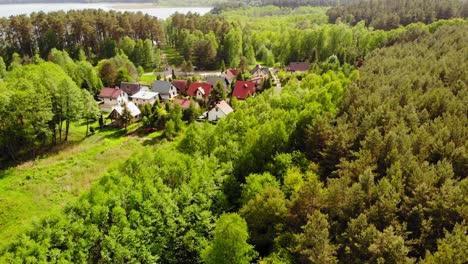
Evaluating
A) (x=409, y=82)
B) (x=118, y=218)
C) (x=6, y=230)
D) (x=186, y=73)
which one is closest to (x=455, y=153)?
(x=409, y=82)

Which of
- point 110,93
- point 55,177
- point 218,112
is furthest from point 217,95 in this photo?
point 55,177

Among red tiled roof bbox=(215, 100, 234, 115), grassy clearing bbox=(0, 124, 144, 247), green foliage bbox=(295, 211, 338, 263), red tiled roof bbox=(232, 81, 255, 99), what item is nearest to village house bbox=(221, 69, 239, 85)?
red tiled roof bbox=(232, 81, 255, 99)

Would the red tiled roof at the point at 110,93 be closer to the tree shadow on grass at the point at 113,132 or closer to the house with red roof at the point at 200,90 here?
the tree shadow on grass at the point at 113,132

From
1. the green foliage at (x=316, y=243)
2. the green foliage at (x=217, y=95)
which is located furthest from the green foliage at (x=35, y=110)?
the green foliage at (x=316, y=243)

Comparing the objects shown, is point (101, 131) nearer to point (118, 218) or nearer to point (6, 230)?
point (6, 230)

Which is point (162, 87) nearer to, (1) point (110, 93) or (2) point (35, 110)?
(1) point (110, 93)

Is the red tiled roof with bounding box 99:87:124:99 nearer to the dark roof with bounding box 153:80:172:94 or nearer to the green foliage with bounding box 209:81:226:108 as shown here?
the dark roof with bounding box 153:80:172:94
